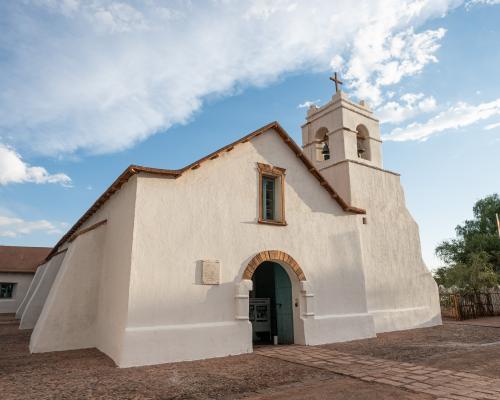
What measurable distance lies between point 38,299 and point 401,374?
A: 14.9 m

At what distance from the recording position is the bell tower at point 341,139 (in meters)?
14.1

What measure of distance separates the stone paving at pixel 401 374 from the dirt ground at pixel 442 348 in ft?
1.79

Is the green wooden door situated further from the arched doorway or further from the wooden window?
the wooden window

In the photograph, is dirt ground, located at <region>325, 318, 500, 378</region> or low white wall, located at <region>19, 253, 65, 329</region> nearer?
dirt ground, located at <region>325, 318, 500, 378</region>

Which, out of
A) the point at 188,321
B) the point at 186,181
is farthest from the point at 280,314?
the point at 186,181

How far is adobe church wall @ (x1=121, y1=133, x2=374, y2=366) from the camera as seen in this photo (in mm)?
8055

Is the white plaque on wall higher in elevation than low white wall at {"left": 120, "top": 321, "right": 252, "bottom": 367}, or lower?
higher

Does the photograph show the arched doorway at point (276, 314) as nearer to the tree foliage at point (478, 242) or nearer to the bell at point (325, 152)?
the bell at point (325, 152)

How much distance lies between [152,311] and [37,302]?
1006 cm

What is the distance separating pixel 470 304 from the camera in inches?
692

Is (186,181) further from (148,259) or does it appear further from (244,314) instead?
(244,314)

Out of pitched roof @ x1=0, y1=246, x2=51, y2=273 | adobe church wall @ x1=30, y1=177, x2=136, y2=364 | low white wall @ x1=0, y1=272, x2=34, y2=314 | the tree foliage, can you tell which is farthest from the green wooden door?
low white wall @ x1=0, y1=272, x2=34, y2=314

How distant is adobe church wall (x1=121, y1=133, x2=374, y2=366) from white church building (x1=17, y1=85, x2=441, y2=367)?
0.03 m

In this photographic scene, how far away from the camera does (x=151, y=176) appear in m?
8.69
